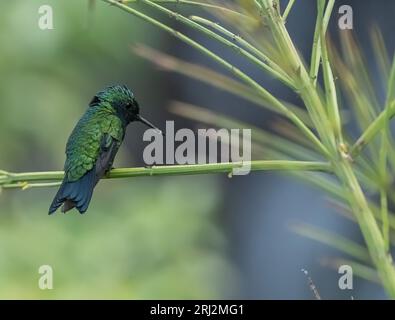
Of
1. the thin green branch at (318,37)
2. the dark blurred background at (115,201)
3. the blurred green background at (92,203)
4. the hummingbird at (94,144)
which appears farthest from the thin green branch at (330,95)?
the blurred green background at (92,203)

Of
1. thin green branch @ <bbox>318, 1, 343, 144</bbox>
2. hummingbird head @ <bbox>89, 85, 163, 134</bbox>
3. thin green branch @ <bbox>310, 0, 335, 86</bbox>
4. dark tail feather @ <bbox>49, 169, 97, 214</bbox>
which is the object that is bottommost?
thin green branch @ <bbox>318, 1, 343, 144</bbox>

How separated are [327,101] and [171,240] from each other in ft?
7.83

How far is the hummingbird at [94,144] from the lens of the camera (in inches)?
49.5

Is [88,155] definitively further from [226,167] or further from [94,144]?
[226,167]

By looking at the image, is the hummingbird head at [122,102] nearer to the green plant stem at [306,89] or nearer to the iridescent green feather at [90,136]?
the iridescent green feather at [90,136]

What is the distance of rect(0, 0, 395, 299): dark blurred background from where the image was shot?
2.80 meters

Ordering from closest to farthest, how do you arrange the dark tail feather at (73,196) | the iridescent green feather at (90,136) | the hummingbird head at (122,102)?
1. the dark tail feather at (73,196)
2. the iridescent green feather at (90,136)
3. the hummingbird head at (122,102)

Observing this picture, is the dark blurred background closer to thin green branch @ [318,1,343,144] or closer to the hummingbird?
the hummingbird

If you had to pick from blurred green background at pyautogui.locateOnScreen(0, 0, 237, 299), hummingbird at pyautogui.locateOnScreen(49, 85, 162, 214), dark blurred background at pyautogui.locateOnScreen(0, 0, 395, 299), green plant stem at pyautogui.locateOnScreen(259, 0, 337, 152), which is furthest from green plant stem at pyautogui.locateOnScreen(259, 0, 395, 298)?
blurred green background at pyautogui.locateOnScreen(0, 0, 237, 299)

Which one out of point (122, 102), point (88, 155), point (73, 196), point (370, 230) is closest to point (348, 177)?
point (370, 230)

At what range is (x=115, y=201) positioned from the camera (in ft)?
10.2

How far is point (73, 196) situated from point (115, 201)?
1870mm

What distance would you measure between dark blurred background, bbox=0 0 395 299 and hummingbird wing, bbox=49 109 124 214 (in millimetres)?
1024
